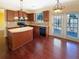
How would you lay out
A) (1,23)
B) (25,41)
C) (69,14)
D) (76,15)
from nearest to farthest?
1. (25,41)
2. (76,15)
3. (69,14)
4. (1,23)

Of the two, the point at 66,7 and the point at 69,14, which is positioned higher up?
the point at 66,7

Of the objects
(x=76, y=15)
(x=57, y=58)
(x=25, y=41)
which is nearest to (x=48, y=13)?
A: (x=76, y=15)

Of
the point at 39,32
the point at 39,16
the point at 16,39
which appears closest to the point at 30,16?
the point at 39,16

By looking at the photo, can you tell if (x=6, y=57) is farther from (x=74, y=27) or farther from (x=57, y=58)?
(x=74, y=27)

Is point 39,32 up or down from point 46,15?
Answer: down

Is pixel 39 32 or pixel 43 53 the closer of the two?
pixel 43 53

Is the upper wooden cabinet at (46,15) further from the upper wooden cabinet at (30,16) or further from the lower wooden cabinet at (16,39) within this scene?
the lower wooden cabinet at (16,39)

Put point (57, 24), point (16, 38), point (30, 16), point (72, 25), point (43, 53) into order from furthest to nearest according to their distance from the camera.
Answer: point (30, 16)
point (57, 24)
point (72, 25)
point (16, 38)
point (43, 53)

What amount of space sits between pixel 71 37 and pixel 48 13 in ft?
9.25

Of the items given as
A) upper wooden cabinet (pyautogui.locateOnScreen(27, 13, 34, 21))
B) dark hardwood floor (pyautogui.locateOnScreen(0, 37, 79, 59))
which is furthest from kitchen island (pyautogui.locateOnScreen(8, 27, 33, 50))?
upper wooden cabinet (pyautogui.locateOnScreen(27, 13, 34, 21))

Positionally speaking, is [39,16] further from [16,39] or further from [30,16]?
[16,39]

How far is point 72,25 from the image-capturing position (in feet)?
23.7

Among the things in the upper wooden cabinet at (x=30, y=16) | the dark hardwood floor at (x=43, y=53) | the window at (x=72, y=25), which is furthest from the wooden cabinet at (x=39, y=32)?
the dark hardwood floor at (x=43, y=53)

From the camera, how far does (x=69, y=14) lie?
24.1ft
